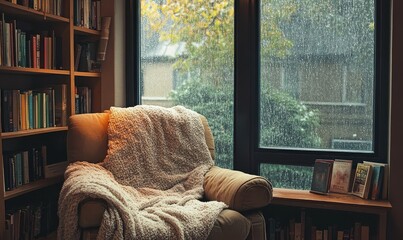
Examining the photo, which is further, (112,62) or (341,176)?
(112,62)

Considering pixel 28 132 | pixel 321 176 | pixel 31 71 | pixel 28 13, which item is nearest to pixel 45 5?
pixel 28 13

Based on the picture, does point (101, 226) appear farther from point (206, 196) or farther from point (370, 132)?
point (370, 132)

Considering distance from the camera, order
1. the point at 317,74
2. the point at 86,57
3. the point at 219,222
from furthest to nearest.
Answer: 1. the point at 86,57
2. the point at 317,74
3. the point at 219,222

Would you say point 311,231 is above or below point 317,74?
below

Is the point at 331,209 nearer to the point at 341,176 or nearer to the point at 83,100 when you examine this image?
the point at 341,176

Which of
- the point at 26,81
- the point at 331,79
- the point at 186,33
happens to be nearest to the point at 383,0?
the point at 331,79

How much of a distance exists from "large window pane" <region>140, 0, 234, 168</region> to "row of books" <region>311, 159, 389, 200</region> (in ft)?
2.23

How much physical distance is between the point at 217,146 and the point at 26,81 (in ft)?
4.65

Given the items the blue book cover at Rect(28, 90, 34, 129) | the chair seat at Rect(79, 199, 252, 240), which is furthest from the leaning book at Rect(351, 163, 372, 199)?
the blue book cover at Rect(28, 90, 34, 129)

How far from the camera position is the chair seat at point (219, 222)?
1.86m

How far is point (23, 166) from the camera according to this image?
250cm

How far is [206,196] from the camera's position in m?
2.45

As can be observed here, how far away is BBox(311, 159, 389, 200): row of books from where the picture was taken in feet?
8.25

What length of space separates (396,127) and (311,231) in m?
0.84
